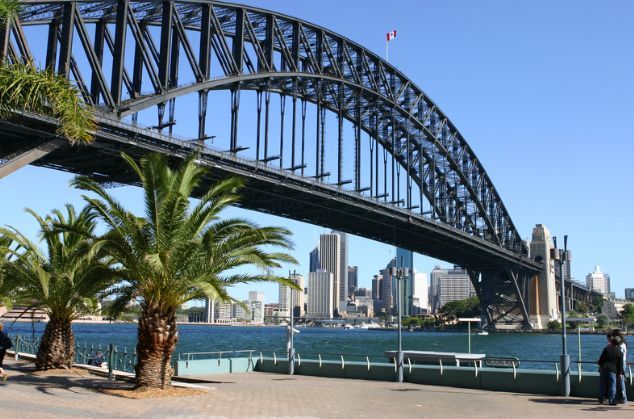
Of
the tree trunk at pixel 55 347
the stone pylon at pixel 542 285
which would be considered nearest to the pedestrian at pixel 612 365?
the tree trunk at pixel 55 347

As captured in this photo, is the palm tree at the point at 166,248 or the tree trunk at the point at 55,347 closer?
the palm tree at the point at 166,248

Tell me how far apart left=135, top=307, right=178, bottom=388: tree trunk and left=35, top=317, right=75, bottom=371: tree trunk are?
17.6ft

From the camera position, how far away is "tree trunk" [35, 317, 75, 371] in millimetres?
23938

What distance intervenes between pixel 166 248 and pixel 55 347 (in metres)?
7.02

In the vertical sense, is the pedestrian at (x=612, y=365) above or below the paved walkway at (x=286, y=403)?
above

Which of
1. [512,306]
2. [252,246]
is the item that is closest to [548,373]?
[252,246]

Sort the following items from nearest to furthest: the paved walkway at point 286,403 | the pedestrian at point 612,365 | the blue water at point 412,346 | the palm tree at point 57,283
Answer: the paved walkway at point 286,403 → the pedestrian at point 612,365 → the palm tree at point 57,283 → the blue water at point 412,346

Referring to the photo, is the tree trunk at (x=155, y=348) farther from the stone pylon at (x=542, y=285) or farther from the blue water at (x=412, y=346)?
the stone pylon at (x=542, y=285)

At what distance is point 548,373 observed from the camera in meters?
20.5

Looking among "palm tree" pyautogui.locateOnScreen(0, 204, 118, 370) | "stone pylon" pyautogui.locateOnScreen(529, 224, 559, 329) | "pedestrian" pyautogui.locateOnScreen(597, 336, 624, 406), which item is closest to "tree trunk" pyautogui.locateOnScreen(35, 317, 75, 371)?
"palm tree" pyautogui.locateOnScreen(0, 204, 118, 370)

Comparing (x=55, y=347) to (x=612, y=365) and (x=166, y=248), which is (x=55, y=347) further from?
(x=612, y=365)

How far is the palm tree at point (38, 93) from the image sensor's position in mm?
12664

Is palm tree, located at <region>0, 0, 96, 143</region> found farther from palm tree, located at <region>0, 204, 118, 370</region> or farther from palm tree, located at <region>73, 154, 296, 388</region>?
palm tree, located at <region>0, 204, 118, 370</region>

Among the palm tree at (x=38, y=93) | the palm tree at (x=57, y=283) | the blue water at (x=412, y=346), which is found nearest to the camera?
the palm tree at (x=38, y=93)
